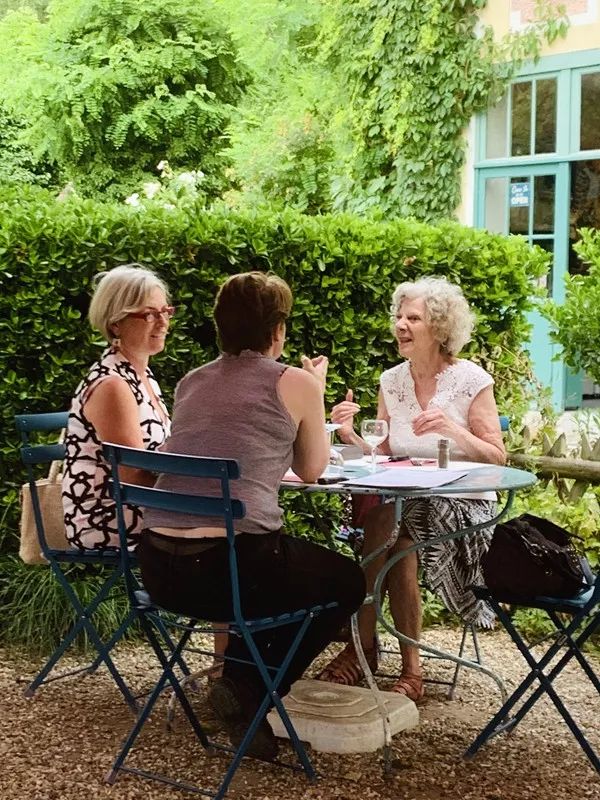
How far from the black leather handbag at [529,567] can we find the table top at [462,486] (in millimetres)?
140

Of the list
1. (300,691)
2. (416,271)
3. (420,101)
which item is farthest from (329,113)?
(300,691)

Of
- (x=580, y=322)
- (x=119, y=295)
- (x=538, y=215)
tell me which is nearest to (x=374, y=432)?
(x=119, y=295)

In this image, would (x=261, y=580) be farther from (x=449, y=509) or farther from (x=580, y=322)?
(x=580, y=322)

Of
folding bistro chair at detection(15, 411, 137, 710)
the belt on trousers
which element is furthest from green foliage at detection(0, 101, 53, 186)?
the belt on trousers

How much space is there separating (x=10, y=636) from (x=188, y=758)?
1560mm

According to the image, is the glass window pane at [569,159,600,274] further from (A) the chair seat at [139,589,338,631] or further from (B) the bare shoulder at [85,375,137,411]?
(A) the chair seat at [139,589,338,631]

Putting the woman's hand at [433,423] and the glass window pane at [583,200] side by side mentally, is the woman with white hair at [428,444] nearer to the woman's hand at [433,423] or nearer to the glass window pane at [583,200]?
the woman's hand at [433,423]

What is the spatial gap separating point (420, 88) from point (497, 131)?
93 centimetres

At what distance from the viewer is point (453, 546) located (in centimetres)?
455

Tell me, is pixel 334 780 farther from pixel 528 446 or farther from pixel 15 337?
pixel 528 446

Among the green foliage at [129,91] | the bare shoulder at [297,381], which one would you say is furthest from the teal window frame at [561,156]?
the green foliage at [129,91]

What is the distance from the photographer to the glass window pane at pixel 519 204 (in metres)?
12.2

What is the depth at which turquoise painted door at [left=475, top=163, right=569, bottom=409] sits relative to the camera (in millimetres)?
11844

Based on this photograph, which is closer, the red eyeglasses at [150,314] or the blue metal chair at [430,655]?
the red eyeglasses at [150,314]
